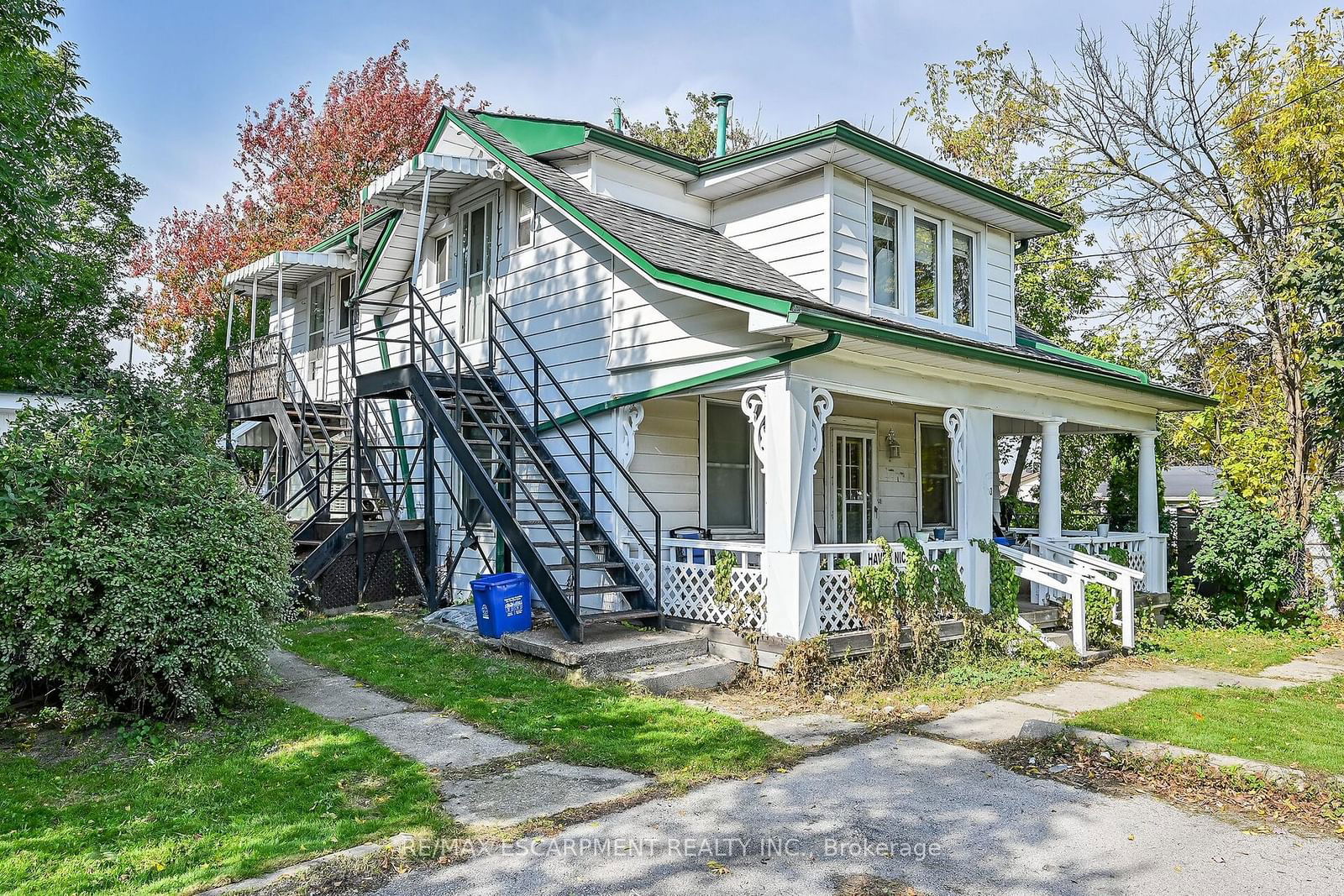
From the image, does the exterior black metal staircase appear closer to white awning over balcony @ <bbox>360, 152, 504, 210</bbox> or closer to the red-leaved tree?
white awning over balcony @ <bbox>360, 152, 504, 210</bbox>

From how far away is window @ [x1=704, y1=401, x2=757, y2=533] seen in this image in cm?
1096

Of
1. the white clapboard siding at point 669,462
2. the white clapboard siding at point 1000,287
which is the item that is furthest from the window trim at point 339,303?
the white clapboard siding at point 1000,287

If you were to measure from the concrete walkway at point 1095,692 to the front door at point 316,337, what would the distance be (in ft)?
44.8

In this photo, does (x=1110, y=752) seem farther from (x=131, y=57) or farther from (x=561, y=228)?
(x=131, y=57)

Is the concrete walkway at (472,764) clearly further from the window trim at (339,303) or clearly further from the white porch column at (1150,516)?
the window trim at (339,303)

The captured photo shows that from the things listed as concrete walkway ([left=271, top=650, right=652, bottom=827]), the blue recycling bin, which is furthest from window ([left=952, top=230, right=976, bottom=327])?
concrete walkway ([left=271, top=650, right=652, bottom=827])

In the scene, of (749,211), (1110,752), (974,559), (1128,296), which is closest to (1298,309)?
(1128,296)

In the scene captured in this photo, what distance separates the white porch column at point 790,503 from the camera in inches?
319

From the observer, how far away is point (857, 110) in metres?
24.9

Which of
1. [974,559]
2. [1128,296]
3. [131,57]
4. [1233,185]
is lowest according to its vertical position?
[974,559]

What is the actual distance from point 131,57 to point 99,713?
58.8 feet

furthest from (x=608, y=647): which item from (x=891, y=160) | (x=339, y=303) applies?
(x=339, y=303)

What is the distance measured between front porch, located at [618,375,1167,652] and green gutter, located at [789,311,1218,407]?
2.26 ft

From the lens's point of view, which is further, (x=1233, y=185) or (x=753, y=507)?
(x=1233, y=185)
